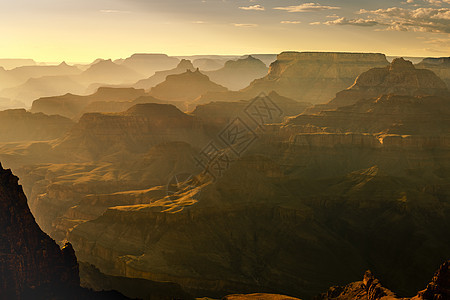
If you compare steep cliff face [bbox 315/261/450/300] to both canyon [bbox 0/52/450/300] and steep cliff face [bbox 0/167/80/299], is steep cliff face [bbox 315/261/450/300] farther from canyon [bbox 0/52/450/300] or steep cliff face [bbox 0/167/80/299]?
steep cliff face [bbox 0/167/80/299]

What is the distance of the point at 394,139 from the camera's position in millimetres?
179000

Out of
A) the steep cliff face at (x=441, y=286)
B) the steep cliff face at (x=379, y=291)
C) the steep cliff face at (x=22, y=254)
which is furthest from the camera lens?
the steep cliff face at (x=22, y=254)

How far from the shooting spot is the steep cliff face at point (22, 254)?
227ft

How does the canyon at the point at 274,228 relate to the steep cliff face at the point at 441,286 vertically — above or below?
below

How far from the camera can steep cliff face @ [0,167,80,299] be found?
69250mm

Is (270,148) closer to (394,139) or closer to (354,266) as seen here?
(394,139)

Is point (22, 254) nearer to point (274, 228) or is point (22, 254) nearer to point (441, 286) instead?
point (441, 286)

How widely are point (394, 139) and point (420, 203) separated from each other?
45297 mm

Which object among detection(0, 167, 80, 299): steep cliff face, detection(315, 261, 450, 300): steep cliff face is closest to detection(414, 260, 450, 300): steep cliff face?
detection(315, 261, 450, 300): steep cliff face

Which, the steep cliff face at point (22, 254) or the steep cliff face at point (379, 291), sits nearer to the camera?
the steep cliff face at point (379, 291)

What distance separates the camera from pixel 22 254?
2800 inches

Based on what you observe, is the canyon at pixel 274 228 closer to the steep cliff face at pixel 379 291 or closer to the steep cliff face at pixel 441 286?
the steep cliff face at pixel 379 291

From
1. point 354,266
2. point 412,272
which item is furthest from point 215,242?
point 412,272

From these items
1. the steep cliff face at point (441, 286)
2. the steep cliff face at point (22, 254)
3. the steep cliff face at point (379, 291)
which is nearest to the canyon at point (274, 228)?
the steep cliff face at point (379, 291)
